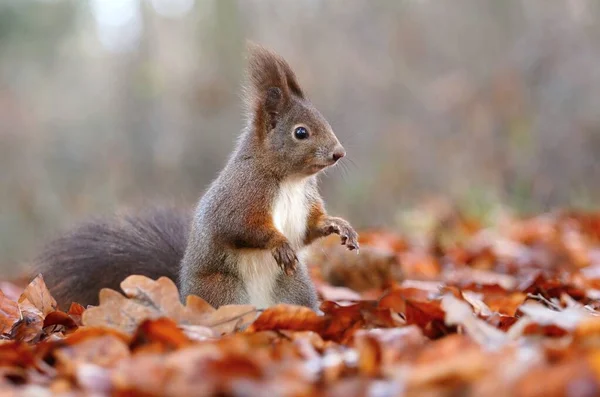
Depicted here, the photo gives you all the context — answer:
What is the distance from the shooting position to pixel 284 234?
123 inches

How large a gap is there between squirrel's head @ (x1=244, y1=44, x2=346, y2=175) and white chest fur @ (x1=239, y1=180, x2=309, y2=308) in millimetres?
88

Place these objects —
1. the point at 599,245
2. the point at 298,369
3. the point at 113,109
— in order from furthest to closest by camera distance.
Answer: the point at 113,109, the point at 599,245, the point at 298,369

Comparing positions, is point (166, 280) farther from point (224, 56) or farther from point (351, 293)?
point (224, 56)

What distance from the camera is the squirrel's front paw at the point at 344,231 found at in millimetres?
3064

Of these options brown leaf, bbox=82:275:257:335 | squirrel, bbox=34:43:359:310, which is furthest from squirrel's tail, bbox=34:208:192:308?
brown leaf, bbox=82:275:257:335

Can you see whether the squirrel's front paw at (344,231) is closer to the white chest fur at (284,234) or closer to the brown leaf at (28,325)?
the white chest fur at (284,234)

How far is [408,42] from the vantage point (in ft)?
38.7

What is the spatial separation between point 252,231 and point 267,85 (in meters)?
0.62

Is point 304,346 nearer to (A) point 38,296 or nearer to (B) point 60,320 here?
(B) point 60,320

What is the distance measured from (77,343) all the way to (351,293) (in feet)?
6.49


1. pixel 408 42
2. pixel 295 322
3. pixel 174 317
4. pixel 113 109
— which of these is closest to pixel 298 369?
pixel 295 322

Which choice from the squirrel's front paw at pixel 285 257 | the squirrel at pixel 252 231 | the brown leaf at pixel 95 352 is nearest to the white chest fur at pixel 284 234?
the squirrel at pixel 252 231

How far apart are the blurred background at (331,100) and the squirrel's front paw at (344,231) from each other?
15.9ft

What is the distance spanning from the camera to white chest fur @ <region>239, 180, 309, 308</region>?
2.97 m
